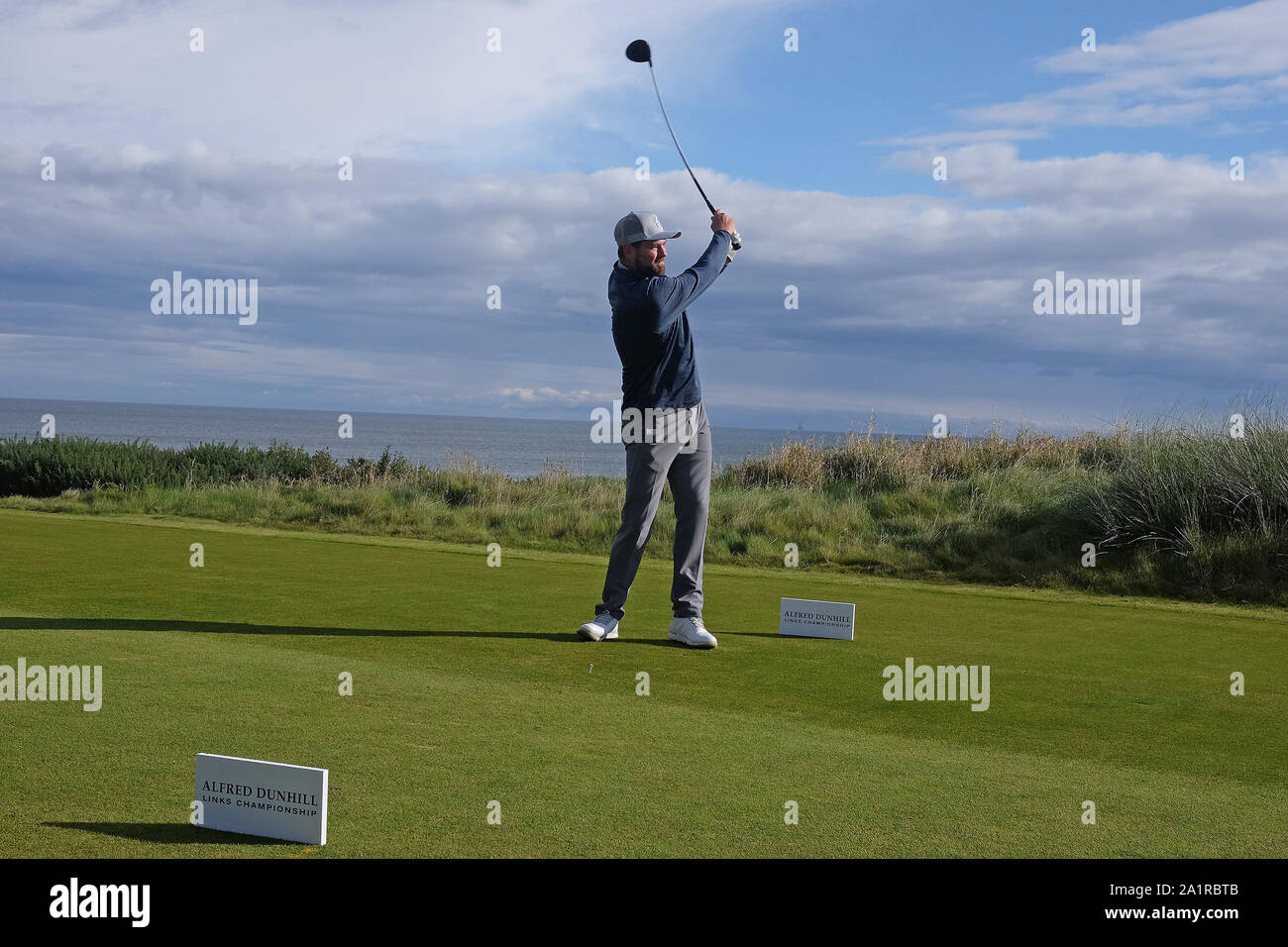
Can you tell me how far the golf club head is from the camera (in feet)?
28.8

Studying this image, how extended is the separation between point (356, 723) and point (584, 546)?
9095mm

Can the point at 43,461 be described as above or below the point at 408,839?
above

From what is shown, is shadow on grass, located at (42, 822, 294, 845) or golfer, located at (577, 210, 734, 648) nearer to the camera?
shadow on grass, located at (42, 822, 294, 845)

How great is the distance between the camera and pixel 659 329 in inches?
272

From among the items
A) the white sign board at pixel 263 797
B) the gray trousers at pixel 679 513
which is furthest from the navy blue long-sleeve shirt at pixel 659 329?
the white sign board at pixel 263 797

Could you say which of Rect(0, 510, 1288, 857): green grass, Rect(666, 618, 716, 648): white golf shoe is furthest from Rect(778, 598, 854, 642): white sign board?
Rect(666, 618, 716, 648): white golf shoe

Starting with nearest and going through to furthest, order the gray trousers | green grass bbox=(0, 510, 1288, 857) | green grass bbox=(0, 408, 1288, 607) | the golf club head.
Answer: green grass bbox=(0, 510, 1288, 857), the gray trousers, the golf club head, green grass bbox=(0, 408, 1288, 607)

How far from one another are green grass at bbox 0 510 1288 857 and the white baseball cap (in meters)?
2.36

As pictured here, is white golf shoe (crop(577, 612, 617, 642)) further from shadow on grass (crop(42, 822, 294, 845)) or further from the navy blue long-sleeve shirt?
shadow on grass (crop(42, 822, 294, 845))

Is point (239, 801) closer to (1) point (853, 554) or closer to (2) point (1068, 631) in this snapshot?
(2) point (1068, 631)

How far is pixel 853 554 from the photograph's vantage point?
495 inches
